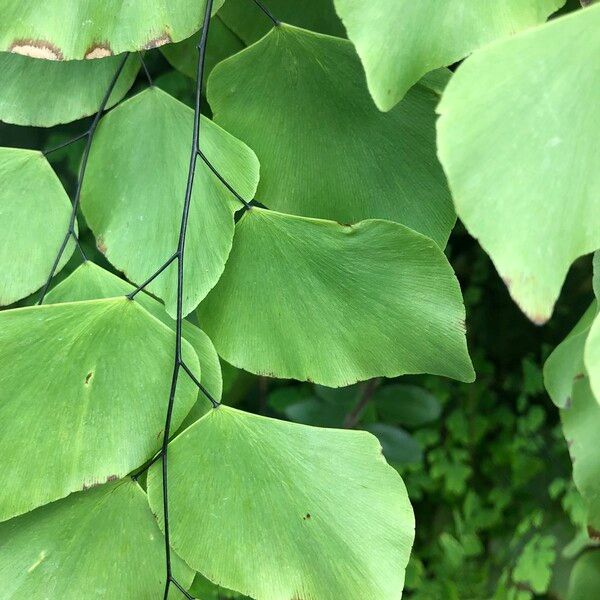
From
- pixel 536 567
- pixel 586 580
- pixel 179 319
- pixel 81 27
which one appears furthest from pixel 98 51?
pixel 536 567

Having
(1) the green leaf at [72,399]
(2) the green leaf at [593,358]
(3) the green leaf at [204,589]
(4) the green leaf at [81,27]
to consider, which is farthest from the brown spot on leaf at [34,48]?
(3) the green leaf at [204,589]

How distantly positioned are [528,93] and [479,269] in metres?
0.76

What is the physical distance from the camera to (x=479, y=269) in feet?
3.17

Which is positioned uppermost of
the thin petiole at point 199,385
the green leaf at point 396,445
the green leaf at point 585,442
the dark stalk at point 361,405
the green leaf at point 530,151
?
the green leaf at point 530,151

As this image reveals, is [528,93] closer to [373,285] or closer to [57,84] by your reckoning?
[373,285]

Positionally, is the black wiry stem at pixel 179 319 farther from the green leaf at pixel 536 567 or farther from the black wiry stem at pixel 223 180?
the green leaf at pixel 536 567

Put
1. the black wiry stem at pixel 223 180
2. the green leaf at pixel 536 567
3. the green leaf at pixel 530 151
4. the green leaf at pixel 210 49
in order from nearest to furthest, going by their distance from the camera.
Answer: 1. the green leaf at pixel 530 151
2. the black wiry stem at pixel 223 180
3. the green leaf at pixel 210 49
4. the green leaf at pixel 536 567

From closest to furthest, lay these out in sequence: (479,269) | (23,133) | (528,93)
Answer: (528,93)
(23,133)
(479,269)

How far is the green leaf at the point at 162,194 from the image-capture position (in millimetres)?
321

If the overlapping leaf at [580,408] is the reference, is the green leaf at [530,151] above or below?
above

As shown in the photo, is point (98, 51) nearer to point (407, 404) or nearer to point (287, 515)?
point (287, 515)

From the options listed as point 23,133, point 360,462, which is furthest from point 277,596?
point 23,133

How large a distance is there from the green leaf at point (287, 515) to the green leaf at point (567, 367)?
95 millimetres

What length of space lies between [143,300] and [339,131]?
120mm
